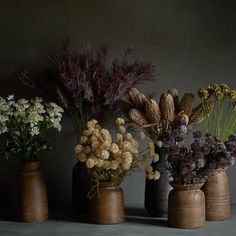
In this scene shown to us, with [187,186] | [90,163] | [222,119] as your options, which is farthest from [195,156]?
[222,119]

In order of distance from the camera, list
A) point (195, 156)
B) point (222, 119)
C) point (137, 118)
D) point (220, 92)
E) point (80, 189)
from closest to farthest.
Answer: point (195, 156) → point (220, 92) → point (137, 118) → point (80, 189) → point (222, 119)

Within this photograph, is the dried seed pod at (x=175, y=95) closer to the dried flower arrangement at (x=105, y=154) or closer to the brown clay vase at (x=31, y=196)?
the dried flower arrangement at (x=105, y=154)

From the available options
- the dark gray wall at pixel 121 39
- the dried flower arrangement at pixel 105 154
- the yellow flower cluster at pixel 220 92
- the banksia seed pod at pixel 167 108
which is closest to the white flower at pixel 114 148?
the dried flower arrangement at pixel 105 154

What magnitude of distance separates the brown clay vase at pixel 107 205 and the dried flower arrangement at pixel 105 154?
0.09 ft

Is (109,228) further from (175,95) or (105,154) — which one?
(175,95)

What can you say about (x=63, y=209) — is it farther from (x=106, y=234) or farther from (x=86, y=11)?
(x=86, y=11)

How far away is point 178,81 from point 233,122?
0.97 ft

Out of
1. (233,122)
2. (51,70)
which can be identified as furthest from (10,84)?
(233,122)

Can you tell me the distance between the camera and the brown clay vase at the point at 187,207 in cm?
184

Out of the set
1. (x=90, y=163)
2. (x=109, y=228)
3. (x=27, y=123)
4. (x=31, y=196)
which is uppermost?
(x=27, y=123)

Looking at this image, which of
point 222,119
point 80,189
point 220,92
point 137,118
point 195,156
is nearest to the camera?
point 195,156

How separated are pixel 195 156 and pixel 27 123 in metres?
0.64

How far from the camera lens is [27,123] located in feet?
6.45

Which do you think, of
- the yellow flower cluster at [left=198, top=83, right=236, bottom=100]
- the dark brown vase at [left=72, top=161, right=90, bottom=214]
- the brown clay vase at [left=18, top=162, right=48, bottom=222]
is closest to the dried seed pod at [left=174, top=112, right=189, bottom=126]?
the yellow flower cluster at [left=198, top=83, right=236, bottom=100]
